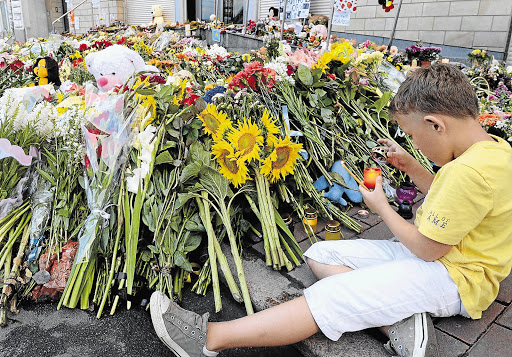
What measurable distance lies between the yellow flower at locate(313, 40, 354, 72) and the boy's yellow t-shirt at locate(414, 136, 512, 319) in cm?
188

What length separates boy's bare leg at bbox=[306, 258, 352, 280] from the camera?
Result: 1.67 m

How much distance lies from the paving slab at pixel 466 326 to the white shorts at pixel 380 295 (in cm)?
15

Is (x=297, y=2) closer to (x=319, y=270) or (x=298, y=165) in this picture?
(x=298, y=165)

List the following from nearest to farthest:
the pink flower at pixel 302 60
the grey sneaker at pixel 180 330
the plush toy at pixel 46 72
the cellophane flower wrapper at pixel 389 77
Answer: the grey sneaker at pixel 180 330
the pink flower at pixel 302 60
the cellophane flower wrapper at pixel 389 77
the plush toy at pixel 46 72

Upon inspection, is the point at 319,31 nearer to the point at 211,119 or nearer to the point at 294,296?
the point at 211,119

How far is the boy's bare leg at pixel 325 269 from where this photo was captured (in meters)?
1.67

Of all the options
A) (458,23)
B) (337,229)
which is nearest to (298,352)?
(337,229)

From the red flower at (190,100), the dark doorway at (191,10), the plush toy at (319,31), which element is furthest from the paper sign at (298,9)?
the dark doorway at (191,10)

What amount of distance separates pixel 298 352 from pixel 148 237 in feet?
3.29

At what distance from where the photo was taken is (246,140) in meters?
2.03

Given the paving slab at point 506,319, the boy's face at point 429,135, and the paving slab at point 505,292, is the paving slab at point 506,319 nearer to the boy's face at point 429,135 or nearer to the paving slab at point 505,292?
the paving slab at point 505,292

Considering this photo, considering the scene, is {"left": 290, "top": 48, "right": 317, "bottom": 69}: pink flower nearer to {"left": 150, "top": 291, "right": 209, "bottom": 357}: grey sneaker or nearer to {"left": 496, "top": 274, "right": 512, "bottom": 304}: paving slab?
{"left": 496, "top": 274, "right": 512, "bottom": 304}: paving slab

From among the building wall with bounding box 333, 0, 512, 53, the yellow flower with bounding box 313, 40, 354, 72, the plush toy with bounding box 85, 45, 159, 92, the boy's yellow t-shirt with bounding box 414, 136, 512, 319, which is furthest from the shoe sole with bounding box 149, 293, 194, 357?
the building wall with bounding box 333, 0, 512, 53

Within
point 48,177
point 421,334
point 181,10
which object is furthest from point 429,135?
point 181,10
